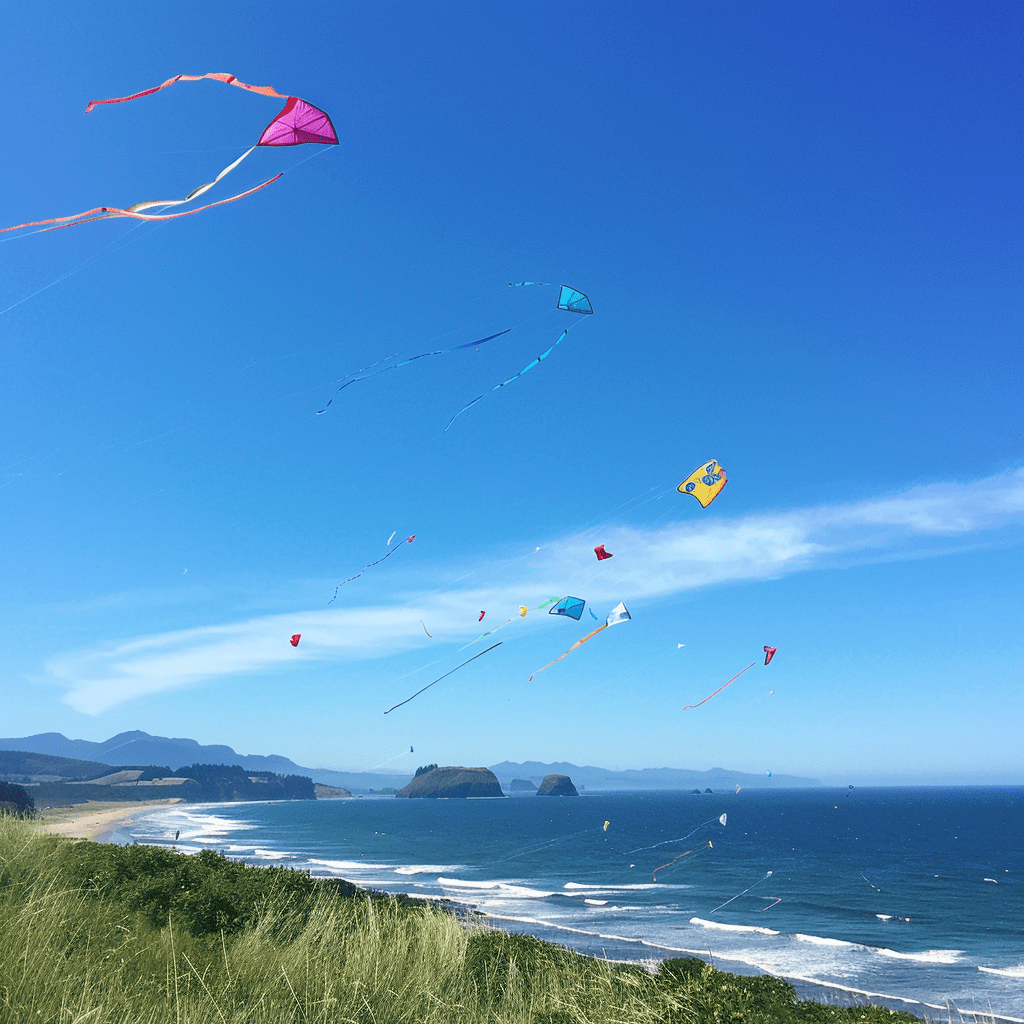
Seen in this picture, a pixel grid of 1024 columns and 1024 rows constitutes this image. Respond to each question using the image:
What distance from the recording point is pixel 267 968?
29.7 ft

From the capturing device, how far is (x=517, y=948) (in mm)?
13836

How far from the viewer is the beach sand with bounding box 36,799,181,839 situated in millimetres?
72500

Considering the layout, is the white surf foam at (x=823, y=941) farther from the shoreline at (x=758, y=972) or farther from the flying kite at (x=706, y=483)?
the flying kite at (x=706, y=483)

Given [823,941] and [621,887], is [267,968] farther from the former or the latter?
[621,887]

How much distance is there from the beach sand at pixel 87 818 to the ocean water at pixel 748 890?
372 centimetres

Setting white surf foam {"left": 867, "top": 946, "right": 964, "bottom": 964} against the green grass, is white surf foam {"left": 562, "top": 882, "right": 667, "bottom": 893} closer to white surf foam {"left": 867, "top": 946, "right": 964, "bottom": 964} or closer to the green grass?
white surf foam {"left": 867, "top": 946, "right": 964, "bottom": 964}

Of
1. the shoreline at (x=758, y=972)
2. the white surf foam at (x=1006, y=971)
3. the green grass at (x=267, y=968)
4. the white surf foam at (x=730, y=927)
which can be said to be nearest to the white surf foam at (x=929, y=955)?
the white surf foam at (x=1006, y=971)

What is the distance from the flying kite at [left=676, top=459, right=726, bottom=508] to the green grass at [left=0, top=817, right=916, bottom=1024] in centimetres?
Answer: 991

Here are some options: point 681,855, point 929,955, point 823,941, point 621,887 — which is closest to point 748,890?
point 621,887

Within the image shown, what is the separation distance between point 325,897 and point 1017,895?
58118 mm

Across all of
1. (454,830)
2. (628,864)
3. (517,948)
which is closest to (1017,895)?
(628,864)

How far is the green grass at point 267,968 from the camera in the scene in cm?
664

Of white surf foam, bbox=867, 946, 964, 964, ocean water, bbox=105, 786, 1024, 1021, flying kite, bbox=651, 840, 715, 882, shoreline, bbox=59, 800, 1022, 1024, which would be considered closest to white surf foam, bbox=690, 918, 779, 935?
ocean water, bbox=105, 786, 1024, 1021

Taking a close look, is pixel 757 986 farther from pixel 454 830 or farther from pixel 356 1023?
pixel 454 830
